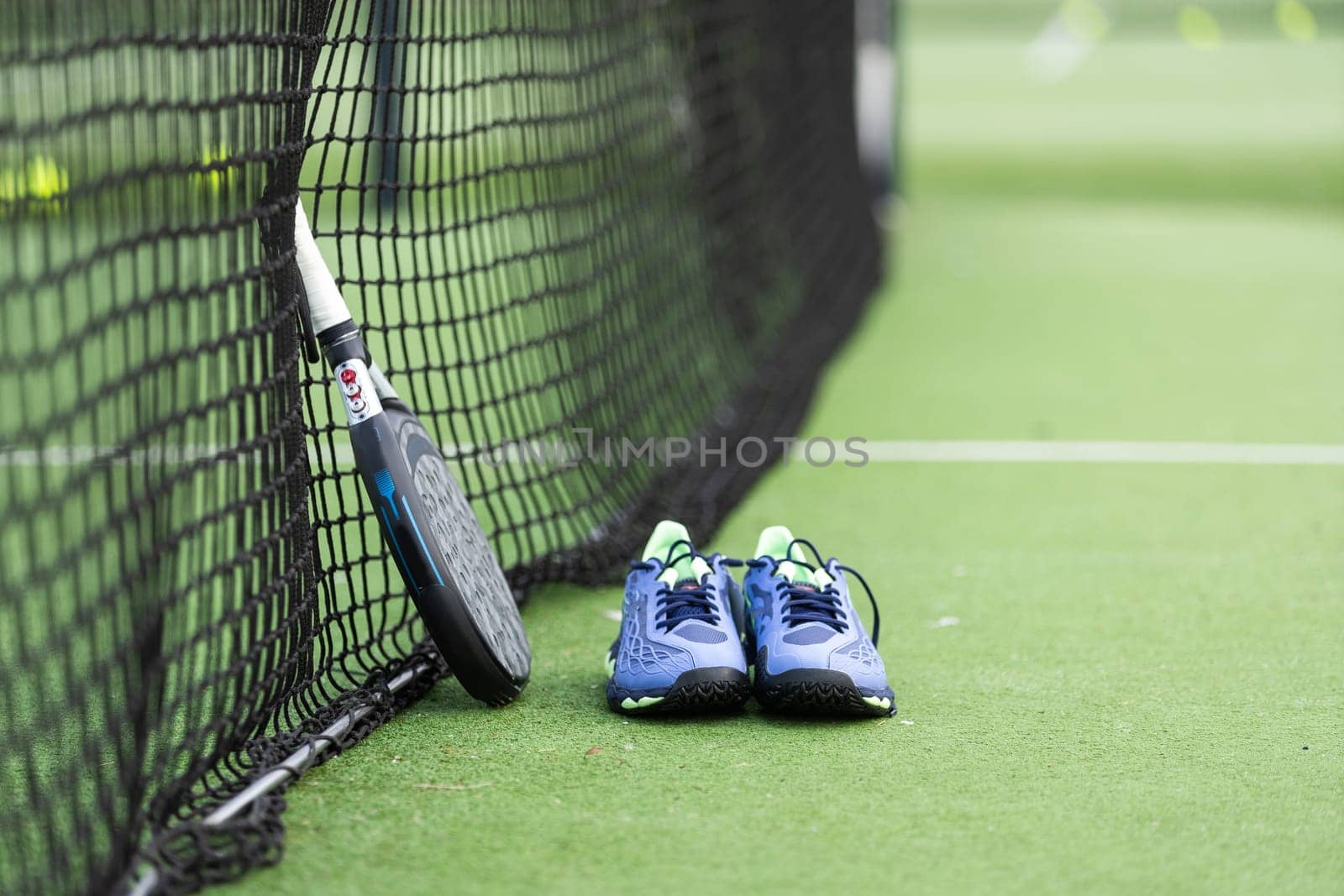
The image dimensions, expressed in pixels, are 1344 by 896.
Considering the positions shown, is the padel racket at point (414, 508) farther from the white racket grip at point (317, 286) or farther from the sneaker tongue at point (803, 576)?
the sneaker tongue at point (803, 576)

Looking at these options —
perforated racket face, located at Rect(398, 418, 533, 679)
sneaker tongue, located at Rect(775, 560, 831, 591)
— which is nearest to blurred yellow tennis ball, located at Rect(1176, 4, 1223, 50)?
sneaker tongue, located at Rect(775, 560, 831, 591)

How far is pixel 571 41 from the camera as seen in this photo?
2938mm

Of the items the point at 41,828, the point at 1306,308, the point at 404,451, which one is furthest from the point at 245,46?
the point at 1306,308

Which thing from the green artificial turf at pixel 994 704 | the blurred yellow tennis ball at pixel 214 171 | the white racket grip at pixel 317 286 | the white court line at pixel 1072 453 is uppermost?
the blurred yellow tennis ball at pixel 214 171

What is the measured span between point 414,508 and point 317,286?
0.99 feet

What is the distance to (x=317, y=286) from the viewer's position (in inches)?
70.5

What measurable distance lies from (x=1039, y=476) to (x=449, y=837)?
1908 mm

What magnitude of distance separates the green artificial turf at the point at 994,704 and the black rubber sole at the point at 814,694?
2 centimetres

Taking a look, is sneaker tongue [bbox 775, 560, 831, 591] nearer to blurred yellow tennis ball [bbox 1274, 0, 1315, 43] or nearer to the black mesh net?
the black mesh net

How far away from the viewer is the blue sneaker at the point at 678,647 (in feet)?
5.78

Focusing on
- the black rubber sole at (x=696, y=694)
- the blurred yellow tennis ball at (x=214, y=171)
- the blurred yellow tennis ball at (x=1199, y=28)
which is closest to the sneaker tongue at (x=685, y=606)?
the black rubber sole at (x=696, y=694)

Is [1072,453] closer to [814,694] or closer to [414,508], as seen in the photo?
[814,694]

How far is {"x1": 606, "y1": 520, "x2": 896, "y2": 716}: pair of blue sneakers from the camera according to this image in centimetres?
175

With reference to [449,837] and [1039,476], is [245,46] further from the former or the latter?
[1039,476]
